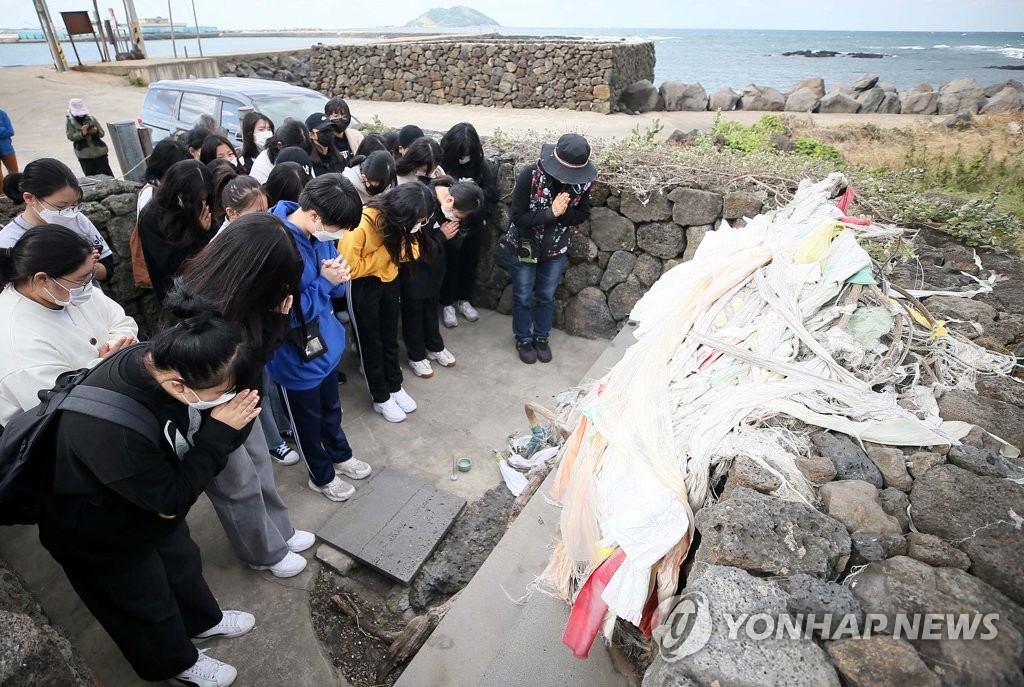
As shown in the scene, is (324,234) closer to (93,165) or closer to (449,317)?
(449,317)

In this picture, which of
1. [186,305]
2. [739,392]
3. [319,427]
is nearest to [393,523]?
[319,427]

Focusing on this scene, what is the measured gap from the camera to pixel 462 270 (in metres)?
5.45

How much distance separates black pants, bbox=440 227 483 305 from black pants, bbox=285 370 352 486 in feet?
7.19

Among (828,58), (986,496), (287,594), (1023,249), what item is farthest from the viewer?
(828,58)

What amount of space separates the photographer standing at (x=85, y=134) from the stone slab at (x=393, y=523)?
5.75m

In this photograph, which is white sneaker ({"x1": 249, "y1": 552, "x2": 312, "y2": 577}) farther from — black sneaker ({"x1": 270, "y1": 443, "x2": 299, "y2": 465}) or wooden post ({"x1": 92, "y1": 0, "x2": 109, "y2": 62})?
wooden post ({"x1": 92, "y1": 0, "x2": 109, "y2": 62})

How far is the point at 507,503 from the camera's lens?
3.45m

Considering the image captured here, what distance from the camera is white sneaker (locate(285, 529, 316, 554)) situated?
118 inches

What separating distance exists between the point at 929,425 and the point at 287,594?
9.78 feet

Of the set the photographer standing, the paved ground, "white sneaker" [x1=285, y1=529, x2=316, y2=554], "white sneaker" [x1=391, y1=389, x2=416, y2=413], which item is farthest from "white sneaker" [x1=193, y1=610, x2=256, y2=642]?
the paved ground

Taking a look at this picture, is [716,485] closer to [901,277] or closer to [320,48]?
[901,277]

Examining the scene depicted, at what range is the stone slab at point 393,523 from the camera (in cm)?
297

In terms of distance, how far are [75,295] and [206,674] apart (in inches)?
66.3

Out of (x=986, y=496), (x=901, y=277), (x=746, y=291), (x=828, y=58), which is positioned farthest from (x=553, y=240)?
(x=828, y=58)
